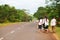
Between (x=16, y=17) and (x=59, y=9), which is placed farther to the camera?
(x=16, y=17)

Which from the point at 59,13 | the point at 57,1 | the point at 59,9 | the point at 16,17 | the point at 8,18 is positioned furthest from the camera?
the point at 16,17

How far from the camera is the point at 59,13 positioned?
38125 millimetres

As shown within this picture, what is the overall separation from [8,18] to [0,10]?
21.4ft

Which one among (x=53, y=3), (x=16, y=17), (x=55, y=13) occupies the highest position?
(x=53, y=3)

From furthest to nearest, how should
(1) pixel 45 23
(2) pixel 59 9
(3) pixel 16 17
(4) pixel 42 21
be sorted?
(3) pixel 16 17, (2) pixel 59 9, (4) pixel 42 21, (1) pixel 45 23

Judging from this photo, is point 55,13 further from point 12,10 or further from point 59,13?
point 12,10

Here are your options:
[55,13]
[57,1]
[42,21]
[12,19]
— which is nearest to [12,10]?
[12,19]

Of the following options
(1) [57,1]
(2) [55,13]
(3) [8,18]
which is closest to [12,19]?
(3) [8,18]

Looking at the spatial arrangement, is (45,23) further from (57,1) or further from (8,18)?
(8,18)

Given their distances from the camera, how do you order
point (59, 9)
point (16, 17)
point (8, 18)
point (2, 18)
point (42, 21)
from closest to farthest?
1. point (42, 21)
2. point (59, 9)
3. point (2, 18)
4. point (8, 18)
5. point (16, 17)

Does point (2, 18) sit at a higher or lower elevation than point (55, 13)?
lower

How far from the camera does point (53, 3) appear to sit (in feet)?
113

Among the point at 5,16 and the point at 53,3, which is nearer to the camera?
the point at 53,3

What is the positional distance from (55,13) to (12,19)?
201ft
